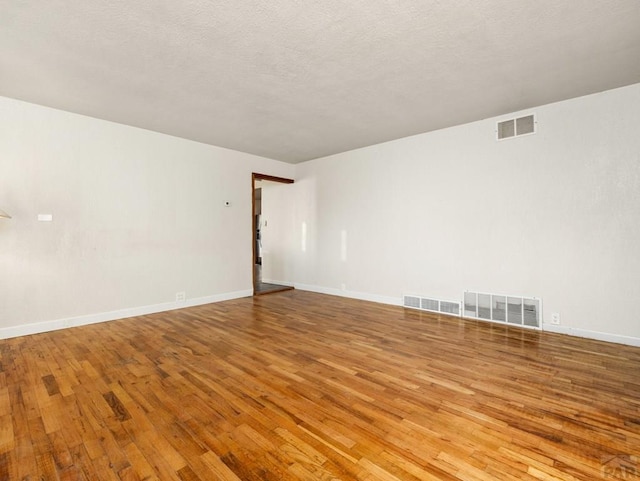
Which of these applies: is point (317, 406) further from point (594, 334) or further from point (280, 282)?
point (280, 282)

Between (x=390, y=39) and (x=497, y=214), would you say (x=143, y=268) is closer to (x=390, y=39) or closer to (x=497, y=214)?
(x=390, y=39)

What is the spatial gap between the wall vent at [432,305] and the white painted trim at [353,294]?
A: 0.21 m

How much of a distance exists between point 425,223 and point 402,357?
8.38 ft

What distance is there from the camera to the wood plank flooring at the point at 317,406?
5.03ft

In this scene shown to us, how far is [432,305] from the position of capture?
4.69 metres

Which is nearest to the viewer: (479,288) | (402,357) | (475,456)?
(475,456)

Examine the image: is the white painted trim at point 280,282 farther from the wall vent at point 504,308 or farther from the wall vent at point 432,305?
the wall vent at point 504,308

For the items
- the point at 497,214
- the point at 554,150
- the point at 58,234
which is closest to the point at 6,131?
the point at 58,234

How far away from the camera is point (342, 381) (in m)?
2.42

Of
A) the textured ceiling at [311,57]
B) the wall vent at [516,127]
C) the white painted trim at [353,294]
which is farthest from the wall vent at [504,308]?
the textured ceiling at [311,57]

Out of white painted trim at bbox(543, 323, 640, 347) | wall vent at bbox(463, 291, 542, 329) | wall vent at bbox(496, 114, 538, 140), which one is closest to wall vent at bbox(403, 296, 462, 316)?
wall vent at bbox(463, 291, 542, 329)

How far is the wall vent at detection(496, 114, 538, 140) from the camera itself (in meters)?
3.82

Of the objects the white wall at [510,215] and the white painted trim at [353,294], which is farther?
the white painted trim at [353,294]

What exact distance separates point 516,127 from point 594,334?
107 inches
